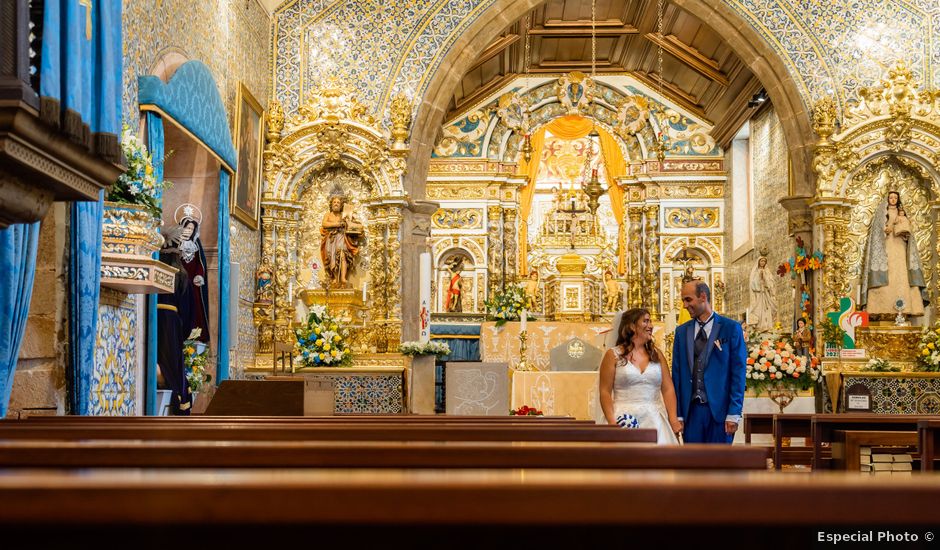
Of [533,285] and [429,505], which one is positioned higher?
[533,285]

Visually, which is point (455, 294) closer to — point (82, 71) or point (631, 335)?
point (631, 335)

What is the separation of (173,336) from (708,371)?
209 inches

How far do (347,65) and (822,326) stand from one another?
7.65 meters

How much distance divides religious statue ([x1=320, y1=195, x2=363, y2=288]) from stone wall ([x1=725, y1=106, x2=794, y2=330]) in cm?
701

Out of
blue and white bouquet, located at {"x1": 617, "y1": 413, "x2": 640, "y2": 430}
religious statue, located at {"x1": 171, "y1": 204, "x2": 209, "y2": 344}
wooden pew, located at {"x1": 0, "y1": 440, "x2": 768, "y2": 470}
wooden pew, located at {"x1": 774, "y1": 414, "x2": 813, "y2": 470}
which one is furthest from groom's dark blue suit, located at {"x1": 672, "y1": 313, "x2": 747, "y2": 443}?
religious statue, located at {"x1": 171, "y1": 204, "x2": 209, "y2": 344}

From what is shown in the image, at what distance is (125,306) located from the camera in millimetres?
8250

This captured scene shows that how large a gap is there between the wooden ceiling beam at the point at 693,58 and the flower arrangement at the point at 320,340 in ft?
31.9

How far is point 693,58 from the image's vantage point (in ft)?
63.6

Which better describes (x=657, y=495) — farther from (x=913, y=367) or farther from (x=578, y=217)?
(x=578, y=217)

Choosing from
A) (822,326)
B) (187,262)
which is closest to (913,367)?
(822,326)

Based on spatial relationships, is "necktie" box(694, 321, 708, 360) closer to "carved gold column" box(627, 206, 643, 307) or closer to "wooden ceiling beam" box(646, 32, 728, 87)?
"wooden ceiling beam" box(646, 32, 728, 87)

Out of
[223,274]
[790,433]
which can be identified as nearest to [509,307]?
[223,274]

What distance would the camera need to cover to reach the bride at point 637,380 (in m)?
5.98

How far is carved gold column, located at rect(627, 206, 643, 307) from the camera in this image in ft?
71.2
